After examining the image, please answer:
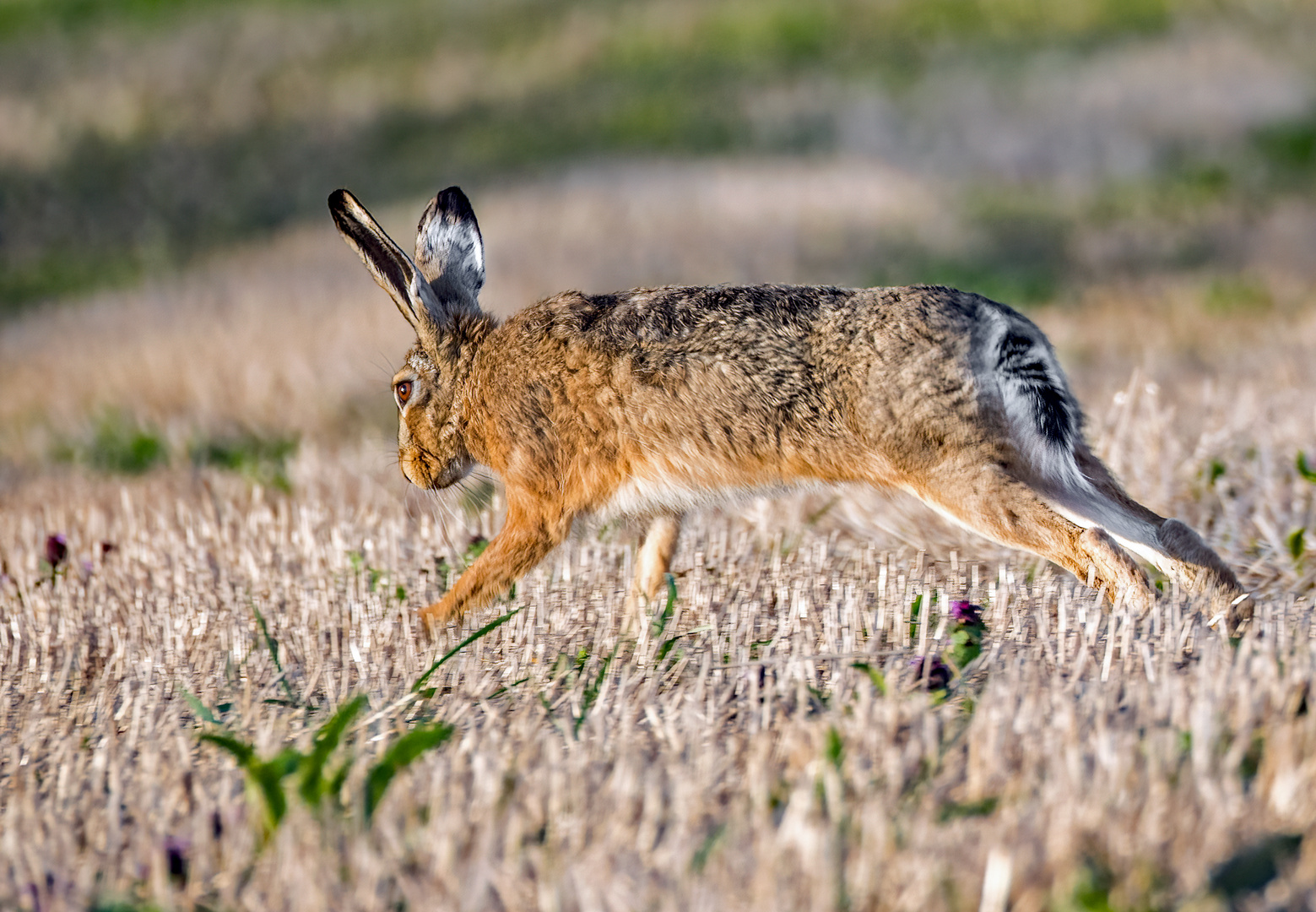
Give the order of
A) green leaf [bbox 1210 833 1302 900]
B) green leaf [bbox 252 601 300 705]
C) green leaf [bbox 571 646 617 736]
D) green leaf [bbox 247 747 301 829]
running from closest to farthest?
green leaf [bbox 1210 833 1302 900] < green leaf [bbox 247 747 301 829] < green leaf [bbox 571 646 617 736] < green leaf [bbox 252 601 300 705]

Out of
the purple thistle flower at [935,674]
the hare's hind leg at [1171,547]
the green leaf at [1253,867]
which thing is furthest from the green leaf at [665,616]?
the green leaf at [1253,867]

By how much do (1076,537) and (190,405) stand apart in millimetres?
7177

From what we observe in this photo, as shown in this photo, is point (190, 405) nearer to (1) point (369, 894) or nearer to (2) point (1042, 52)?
(1) point (369, 894)

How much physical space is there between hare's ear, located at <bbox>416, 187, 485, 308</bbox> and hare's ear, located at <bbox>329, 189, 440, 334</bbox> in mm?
171

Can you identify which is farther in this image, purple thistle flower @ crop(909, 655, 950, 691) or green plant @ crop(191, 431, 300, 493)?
green plant @ crop(191, 431, 300, 493)

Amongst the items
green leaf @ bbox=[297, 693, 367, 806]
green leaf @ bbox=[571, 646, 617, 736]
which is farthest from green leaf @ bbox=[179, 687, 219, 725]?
green leaf @ bbox=[571, 646, 617, 736]

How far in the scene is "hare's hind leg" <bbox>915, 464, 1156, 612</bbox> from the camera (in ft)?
13.3

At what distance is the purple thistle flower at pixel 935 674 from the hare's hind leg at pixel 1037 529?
69cm

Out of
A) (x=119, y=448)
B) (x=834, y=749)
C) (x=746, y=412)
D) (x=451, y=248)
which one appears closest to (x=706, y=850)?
(x=834, y=749)

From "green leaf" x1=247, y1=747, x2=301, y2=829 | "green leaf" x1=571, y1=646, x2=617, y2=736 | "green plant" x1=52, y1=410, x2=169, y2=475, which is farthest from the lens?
"green plant" x1=52, y1=410, x2=169, y2=475

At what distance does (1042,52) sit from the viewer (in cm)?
2223

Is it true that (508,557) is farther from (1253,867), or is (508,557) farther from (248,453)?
(248,453)

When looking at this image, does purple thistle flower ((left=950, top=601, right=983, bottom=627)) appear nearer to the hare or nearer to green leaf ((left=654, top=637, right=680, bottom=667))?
the hare

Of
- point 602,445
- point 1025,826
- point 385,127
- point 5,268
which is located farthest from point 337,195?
point 385,127
